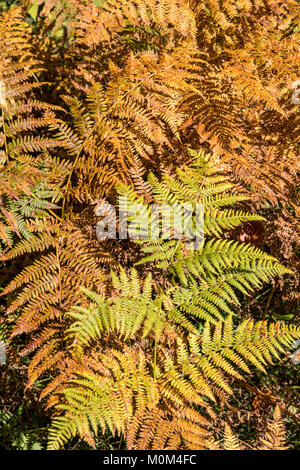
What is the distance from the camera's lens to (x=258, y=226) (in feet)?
8.46

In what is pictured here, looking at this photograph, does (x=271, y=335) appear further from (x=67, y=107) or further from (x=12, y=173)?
(x=67, y=107)

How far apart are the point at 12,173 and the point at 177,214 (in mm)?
853

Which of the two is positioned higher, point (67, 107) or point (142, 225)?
point (67, 107)

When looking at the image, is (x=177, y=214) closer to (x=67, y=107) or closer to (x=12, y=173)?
(x=12, y=173)

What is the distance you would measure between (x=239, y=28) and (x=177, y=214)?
1290mm

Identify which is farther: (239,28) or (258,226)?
(258,226)
